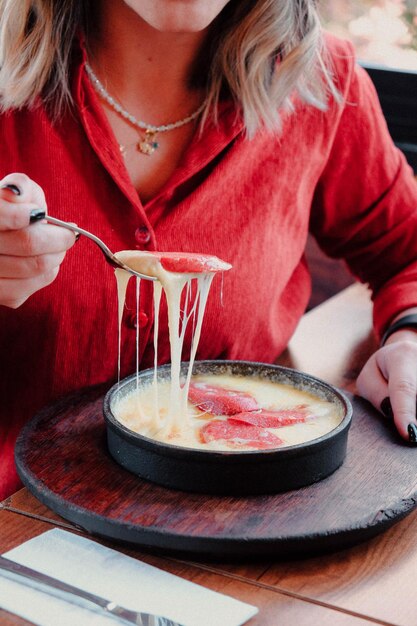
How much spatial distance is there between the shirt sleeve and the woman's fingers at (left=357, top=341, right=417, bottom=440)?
0.32 meters

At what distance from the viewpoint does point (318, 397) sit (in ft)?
4.64

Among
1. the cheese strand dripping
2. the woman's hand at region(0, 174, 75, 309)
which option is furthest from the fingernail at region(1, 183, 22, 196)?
the cheese strand dripping

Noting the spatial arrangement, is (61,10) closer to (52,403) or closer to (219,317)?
(219,317)

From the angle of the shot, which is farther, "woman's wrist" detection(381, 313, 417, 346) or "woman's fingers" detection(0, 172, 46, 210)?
"woman's wrist" detection(381, 313, 417, 346)

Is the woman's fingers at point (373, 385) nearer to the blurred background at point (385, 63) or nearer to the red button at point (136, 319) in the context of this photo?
the red button at point (136, 319)

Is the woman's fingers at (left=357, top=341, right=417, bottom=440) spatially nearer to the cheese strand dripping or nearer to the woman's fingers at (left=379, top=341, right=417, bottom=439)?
the woman's fingers at (left=379, top=341, right=417, bottom=439)

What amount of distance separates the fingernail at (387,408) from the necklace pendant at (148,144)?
0.69 m

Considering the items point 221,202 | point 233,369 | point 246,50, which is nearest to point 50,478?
point 233,369

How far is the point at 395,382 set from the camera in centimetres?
146

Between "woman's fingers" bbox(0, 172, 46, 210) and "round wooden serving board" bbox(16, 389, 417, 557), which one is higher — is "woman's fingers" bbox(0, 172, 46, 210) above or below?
above

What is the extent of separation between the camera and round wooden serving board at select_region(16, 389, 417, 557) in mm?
1042

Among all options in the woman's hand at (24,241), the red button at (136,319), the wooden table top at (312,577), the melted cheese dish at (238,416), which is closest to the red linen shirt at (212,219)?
the red button at (136,319)

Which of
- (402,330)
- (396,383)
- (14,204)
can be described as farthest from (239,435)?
(402,330)

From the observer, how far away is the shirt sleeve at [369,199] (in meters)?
1.93
